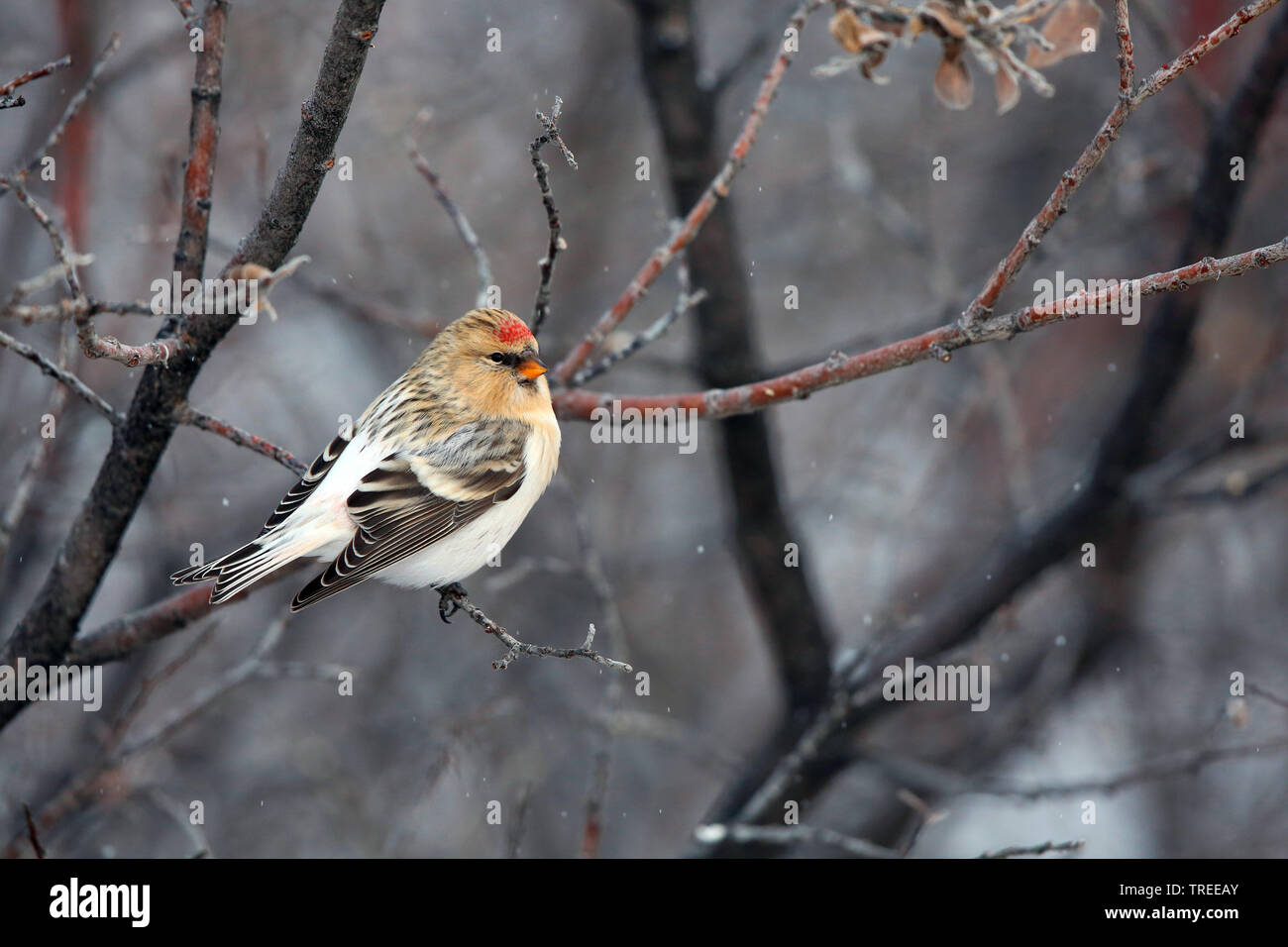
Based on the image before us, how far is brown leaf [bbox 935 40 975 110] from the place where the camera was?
4.14 m

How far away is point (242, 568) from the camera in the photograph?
149 inches

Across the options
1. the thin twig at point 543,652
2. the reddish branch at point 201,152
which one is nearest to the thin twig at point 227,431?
the reddish branch at point 201,152

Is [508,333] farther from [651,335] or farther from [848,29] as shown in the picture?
[848,29]

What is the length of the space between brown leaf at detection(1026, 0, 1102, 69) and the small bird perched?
217cm

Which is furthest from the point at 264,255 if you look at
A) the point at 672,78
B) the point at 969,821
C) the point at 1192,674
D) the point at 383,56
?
the point at 969,821

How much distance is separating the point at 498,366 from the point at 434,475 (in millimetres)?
545

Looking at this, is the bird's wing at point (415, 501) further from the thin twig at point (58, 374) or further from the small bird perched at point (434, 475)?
the thin twig at point (58, 374)

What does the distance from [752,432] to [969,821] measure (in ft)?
18.0

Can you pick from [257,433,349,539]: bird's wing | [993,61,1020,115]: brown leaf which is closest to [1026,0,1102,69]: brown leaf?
[993,61,1020,115]: brown leaf

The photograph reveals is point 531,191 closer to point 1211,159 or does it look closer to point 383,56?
point 383,56

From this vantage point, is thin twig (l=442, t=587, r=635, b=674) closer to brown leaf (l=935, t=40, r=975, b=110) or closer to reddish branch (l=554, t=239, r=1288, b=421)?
reddish branch (l=554, t=239, r=1288, b=421)

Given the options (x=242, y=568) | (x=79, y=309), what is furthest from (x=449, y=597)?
(x=79, y=309)

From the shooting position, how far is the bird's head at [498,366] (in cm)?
447

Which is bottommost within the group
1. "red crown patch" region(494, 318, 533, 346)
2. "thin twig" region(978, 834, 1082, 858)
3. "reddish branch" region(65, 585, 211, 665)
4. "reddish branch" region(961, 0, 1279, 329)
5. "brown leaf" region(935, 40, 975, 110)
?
"thin twig" region(978, 834, 1082, 858)
